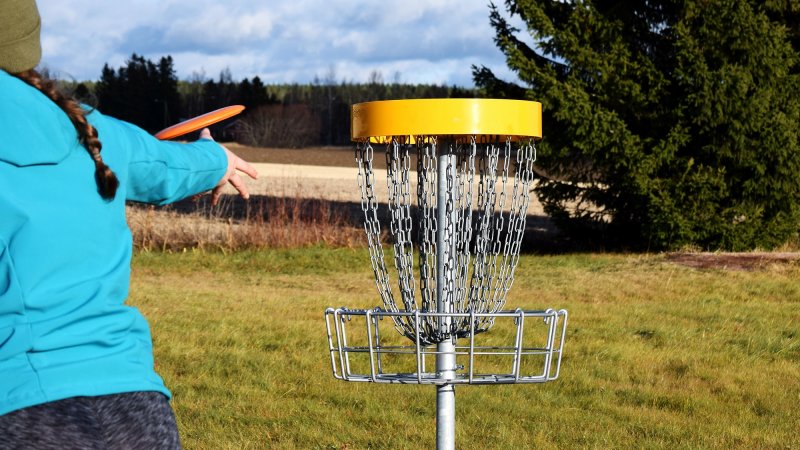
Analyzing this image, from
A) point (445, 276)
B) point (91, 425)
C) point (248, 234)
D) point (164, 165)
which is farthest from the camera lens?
point (248, 234)

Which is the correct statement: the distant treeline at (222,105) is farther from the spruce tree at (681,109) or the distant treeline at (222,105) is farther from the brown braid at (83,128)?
the brown braid at (83,128)

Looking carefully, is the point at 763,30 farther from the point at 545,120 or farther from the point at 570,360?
the point at 570,360

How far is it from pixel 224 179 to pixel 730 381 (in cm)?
508

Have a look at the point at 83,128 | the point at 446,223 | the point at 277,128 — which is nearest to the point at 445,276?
the point at 446,223

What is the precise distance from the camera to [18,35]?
1.90 m

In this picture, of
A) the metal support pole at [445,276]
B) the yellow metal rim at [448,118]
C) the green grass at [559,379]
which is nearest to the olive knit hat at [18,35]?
the yellow metal rim at [448,118]

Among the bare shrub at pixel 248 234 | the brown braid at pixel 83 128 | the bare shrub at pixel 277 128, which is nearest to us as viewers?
the brown braid at pixel 83 128

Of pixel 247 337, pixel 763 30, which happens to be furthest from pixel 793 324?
pixel 763 30

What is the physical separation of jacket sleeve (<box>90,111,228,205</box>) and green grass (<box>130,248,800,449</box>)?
3.15 m

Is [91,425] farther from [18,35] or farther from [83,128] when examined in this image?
[18,35]

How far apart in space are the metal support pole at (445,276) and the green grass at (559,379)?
87.4 inches

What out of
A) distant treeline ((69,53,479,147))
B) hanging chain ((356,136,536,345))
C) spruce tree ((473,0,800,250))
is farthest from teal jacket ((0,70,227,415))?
distant treeline ((69,53,479,147))

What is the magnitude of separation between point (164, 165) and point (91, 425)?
2.05 ft

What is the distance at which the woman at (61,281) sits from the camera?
1802 millimetres
